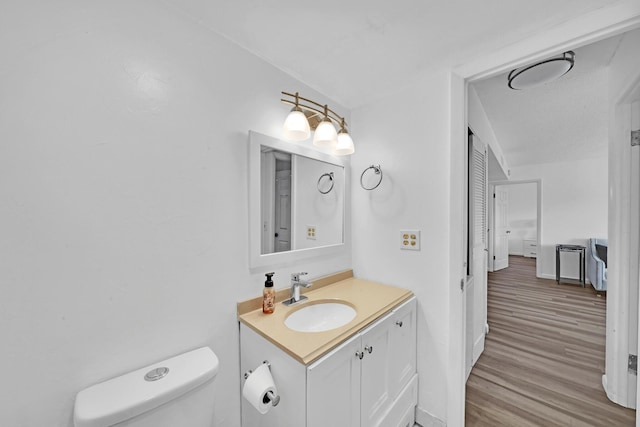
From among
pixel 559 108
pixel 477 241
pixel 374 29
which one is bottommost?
pixel 477 241

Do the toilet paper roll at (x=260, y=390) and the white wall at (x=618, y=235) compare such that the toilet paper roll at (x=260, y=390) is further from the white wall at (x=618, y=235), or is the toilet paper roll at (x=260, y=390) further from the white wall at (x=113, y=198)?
the white wall at (x=618, y=235)

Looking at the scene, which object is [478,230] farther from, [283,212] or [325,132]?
[283,212]

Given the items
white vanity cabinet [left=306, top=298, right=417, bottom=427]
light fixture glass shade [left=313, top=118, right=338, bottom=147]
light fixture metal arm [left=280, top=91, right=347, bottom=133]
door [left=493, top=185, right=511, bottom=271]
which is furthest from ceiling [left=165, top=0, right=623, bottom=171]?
door [left=493, top=185, right=511, bottom=271]

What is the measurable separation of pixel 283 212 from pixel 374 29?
3.34 feet

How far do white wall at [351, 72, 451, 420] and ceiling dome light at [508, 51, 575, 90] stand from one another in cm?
65

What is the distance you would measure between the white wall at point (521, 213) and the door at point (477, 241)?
563 centimetres

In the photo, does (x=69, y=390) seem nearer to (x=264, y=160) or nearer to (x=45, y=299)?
(x=45, y=299)

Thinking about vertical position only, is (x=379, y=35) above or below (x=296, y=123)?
A: above

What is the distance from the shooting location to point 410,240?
154cm

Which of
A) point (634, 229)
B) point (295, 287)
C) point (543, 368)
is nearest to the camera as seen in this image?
point (295, 287)

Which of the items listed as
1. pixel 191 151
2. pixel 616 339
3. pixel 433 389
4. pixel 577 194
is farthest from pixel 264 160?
pixel 577 194

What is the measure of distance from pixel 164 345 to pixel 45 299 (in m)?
0.40

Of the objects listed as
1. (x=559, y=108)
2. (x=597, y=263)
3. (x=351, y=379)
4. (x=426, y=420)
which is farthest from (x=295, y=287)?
(x=597, y=263)

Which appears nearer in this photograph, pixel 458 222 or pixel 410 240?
pixel 458 222
